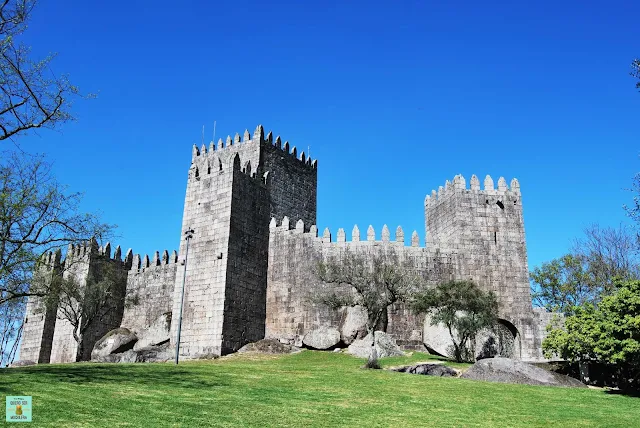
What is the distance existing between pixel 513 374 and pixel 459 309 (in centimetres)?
630

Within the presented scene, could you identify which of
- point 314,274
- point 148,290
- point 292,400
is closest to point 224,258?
point 314,274

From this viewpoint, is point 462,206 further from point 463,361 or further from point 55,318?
point 55,318

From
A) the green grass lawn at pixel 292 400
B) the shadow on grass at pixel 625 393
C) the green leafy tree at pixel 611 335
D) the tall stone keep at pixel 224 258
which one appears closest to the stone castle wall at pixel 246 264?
the tall stone keep at pixel 224 258

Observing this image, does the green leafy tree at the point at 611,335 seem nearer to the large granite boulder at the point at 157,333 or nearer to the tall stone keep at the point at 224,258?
the tall stone keep at the point at 224,258

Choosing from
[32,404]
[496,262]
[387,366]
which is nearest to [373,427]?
[32,404]

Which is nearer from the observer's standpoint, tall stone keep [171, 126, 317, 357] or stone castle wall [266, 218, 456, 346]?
tall stone keep [171, 126, 317, 357]

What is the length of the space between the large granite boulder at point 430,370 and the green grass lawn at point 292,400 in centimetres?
213

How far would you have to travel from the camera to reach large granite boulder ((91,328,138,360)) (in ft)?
118

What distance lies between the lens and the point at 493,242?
32.8 meters

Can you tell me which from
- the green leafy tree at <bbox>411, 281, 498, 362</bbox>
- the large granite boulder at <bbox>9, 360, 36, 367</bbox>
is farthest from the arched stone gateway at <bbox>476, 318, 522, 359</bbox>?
the large granite boulder at <bbox>9, 360, 36, 367</bbox>

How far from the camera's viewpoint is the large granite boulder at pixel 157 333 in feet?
114

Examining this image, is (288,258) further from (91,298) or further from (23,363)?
(23,363)

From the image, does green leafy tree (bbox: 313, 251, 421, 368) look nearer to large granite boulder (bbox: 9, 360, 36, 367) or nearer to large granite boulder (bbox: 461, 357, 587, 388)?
large granite boulder (bbox: 461, 357, 587, 388)

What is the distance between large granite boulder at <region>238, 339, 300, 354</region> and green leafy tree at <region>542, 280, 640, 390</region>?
11420 millimetres
